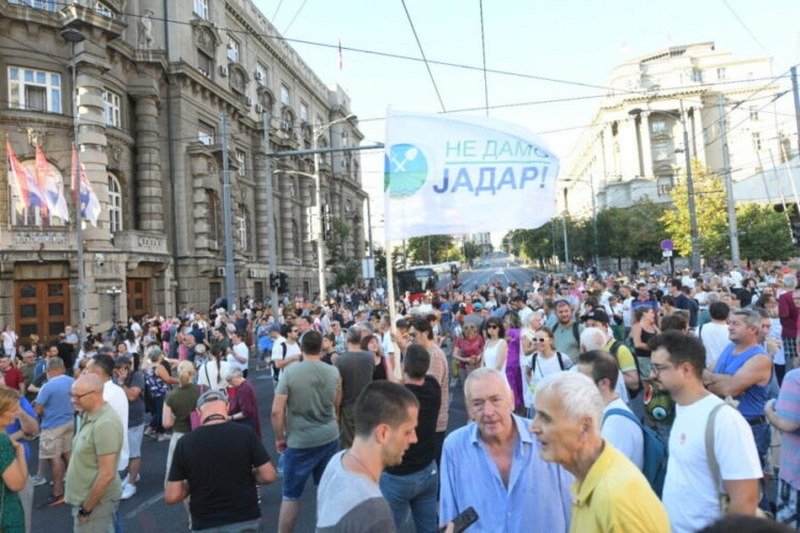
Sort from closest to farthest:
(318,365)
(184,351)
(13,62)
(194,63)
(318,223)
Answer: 1. (318,365)
2. (184,351)
3. (13,62)
4. (318,223)
5. (194,63)

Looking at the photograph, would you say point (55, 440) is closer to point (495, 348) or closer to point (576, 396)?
point (495, 348)

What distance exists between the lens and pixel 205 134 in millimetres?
32438

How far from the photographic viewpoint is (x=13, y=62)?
22.0m

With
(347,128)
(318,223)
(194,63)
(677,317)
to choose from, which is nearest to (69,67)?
(194,63)

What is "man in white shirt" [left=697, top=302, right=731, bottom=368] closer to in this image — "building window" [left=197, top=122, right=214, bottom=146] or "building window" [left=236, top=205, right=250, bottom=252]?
"building window" [left=197, top=122, right=214, bottom=146]

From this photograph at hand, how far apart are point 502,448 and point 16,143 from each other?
24.8m

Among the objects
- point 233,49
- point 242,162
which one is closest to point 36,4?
point 242,162

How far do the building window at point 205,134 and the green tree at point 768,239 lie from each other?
30.7 meters

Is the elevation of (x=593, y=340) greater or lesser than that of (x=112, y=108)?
lesser

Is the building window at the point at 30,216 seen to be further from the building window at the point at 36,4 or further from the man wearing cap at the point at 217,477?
the man wearing cap at the point at 217,477

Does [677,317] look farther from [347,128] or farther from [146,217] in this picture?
[347,128]

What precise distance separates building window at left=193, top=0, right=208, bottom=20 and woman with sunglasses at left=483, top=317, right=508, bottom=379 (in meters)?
31.5

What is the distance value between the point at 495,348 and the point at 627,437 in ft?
12.9

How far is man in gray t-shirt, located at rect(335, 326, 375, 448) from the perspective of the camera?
6.11 m
